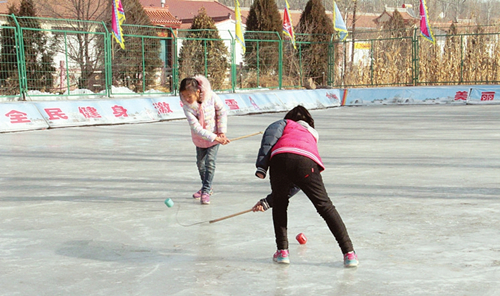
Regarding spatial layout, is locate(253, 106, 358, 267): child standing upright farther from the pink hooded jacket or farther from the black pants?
the pink hooded jacket

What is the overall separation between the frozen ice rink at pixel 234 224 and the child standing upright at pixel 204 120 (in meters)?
0.36

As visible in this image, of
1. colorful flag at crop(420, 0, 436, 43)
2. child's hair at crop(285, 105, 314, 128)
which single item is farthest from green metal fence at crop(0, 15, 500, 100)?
child's hair at crop(285, 105, 314, 128)

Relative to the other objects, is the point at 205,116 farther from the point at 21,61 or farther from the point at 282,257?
the point at 21,61

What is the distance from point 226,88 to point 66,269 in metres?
19.5

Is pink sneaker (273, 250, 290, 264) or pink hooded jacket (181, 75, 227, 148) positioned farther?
pink hooded jacket (181, 75, 227, 148)

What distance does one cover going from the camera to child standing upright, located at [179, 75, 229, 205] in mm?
6703

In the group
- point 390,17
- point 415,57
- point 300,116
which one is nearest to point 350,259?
point 300,116

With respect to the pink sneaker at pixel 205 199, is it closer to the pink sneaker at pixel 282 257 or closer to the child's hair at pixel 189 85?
the child's hair at pixel 189 85

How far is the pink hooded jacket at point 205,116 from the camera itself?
22.2 feet

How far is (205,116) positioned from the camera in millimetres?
6844

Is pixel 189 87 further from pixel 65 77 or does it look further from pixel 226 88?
pixel 226 88

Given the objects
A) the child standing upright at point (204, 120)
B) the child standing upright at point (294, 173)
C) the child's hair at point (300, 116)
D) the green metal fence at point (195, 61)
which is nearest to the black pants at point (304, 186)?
the child standing upright at point (294, 173)

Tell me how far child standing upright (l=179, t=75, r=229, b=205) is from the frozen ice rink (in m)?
0.36

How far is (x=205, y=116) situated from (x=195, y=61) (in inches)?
639
